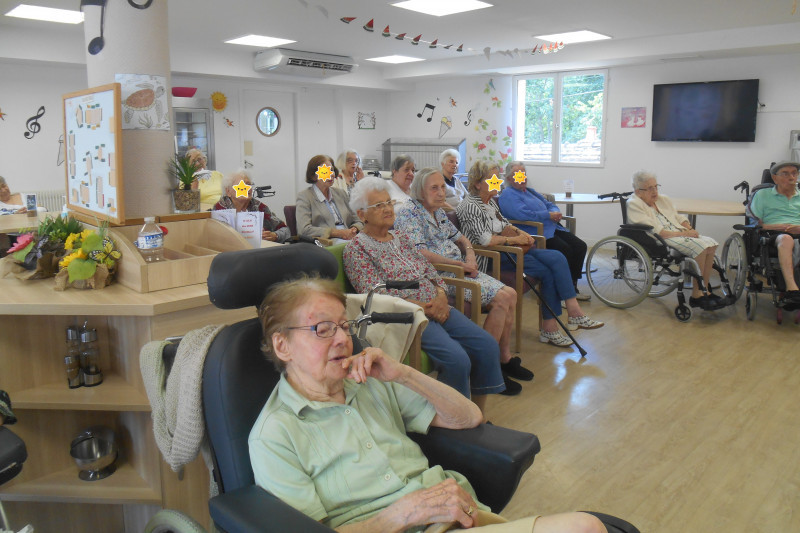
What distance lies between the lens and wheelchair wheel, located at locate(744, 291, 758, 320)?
462cm

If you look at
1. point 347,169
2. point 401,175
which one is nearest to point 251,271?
point 401,175

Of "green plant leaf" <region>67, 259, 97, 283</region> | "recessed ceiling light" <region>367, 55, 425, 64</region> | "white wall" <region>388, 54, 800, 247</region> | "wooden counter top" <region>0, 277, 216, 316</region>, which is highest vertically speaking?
"recessed ceiling light" <region>367, 55, 425, 64</region>

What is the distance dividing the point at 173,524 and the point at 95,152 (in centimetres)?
154

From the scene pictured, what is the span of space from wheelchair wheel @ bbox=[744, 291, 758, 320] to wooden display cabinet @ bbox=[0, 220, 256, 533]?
3861 mm

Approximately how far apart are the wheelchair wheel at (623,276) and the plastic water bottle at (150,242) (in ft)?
11.5

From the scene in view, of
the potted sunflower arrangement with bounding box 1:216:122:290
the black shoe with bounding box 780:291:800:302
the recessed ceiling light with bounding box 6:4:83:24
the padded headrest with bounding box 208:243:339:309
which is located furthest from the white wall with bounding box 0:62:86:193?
the black shoe with bounding box 780:291:800:302

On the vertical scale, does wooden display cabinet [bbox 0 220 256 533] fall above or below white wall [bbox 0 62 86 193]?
below

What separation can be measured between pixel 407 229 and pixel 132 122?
5.18 ft

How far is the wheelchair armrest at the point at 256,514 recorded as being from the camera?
124 cm

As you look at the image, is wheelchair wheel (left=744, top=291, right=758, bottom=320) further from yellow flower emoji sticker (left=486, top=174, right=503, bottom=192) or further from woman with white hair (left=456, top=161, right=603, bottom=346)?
yellow flower emoji sticker (left=486, top=174, right=503, bottom=192)

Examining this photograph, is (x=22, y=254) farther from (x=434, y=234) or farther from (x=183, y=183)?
(x=434, y=234)

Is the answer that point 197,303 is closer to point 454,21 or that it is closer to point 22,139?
point 454,21

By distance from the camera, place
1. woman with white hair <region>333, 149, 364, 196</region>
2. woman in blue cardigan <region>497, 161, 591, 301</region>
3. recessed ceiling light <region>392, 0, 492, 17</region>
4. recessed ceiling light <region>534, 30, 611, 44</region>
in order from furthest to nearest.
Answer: recessed ceiling light <region>534, 30, 611, 44</region> < woman with white hair <region>333, 149, 364, 196</region> < recessed ceiling light <region>392, 0, 492, 17</region> < woman in blue cardigan <region>497, 161, 591, 301</region>

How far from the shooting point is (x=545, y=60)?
A: 7.49m
